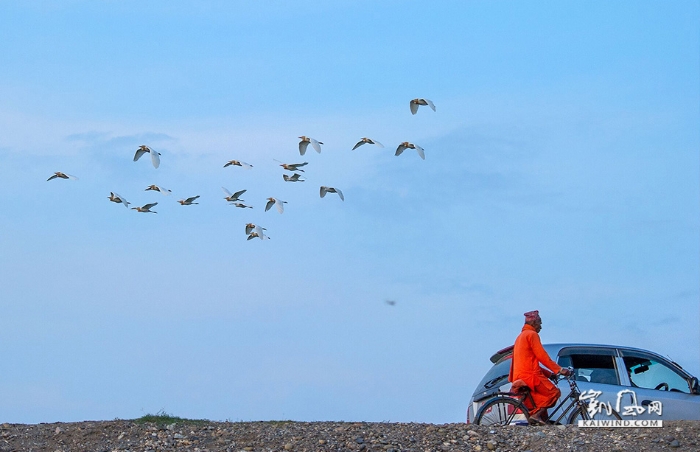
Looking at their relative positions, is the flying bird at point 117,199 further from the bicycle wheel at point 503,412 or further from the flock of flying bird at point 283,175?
the bicycle wheel at point 503,412

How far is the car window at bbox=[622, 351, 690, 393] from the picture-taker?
44.8 ft

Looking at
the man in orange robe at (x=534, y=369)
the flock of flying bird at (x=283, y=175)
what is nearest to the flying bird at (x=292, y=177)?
the flock of flying bird at (x=283, y=175)

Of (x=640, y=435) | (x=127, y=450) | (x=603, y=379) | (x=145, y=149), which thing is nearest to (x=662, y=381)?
(x=603, y=379)

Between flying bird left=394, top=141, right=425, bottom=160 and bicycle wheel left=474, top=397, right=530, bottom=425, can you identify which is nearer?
bicycle wheel left=474, top=397, right=530, bottom=425

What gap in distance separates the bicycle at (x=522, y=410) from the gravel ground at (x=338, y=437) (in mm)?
602

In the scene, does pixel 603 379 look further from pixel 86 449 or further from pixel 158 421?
pixel 86 449

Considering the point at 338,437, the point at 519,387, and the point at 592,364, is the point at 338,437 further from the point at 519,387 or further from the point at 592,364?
the point at 592,364

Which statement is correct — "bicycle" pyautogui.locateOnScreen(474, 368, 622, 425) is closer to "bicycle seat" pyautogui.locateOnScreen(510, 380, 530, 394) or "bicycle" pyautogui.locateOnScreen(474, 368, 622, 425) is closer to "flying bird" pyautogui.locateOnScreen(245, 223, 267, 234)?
"bicycle seat" pyautogui.locateOnScreen(510, 380, 530, 394)

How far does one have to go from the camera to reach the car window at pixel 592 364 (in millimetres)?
13430

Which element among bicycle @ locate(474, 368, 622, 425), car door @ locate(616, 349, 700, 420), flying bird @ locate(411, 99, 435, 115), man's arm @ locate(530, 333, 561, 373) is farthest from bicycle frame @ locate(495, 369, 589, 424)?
flying bird @ locate(411, 99, 435, 115)

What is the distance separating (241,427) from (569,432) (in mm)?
4149

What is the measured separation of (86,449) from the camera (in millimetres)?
11273

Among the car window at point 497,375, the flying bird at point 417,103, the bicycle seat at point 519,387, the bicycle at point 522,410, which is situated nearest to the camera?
the bicycle seat at point 519,387

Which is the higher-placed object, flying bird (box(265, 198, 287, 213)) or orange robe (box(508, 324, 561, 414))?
flying bird (box(265, 198, 287, 213))
